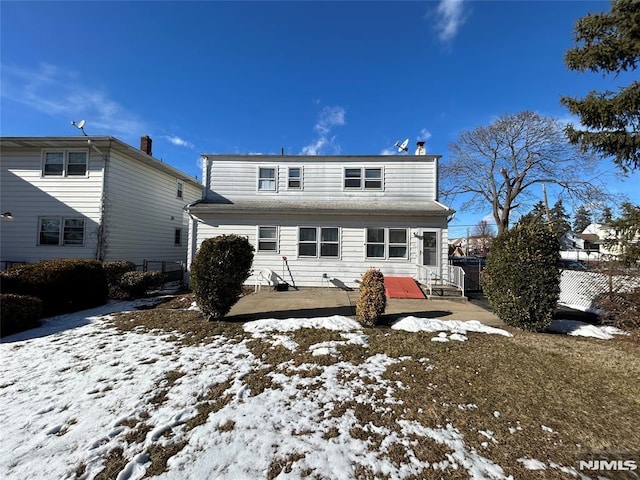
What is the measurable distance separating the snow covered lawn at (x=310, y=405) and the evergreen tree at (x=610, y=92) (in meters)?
5.49

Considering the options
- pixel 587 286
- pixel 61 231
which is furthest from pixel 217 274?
pixel 61 231

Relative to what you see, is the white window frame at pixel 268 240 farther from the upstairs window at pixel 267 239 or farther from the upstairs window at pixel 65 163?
the upstairs window at pixel 65 163

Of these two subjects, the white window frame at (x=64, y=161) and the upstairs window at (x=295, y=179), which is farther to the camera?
the upstairs window at (x=295, y=179)

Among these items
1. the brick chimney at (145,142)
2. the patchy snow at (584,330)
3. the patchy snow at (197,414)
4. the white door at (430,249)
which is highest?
the brick chimney at (145,142)

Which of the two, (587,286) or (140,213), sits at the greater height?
(140,213)

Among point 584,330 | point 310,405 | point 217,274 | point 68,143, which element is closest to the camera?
point 310,405

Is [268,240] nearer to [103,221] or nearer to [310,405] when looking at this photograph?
[103,221]

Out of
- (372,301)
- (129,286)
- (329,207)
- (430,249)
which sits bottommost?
(129,286)

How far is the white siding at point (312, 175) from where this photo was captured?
40.3 ft

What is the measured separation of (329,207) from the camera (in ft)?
37.7

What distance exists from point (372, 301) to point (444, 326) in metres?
1.73

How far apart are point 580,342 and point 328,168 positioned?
10129 millimetres

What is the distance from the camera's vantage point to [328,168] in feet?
41.2

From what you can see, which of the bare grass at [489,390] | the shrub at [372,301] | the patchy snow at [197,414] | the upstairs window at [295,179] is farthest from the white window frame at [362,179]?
the patchy snow at [197,414]
